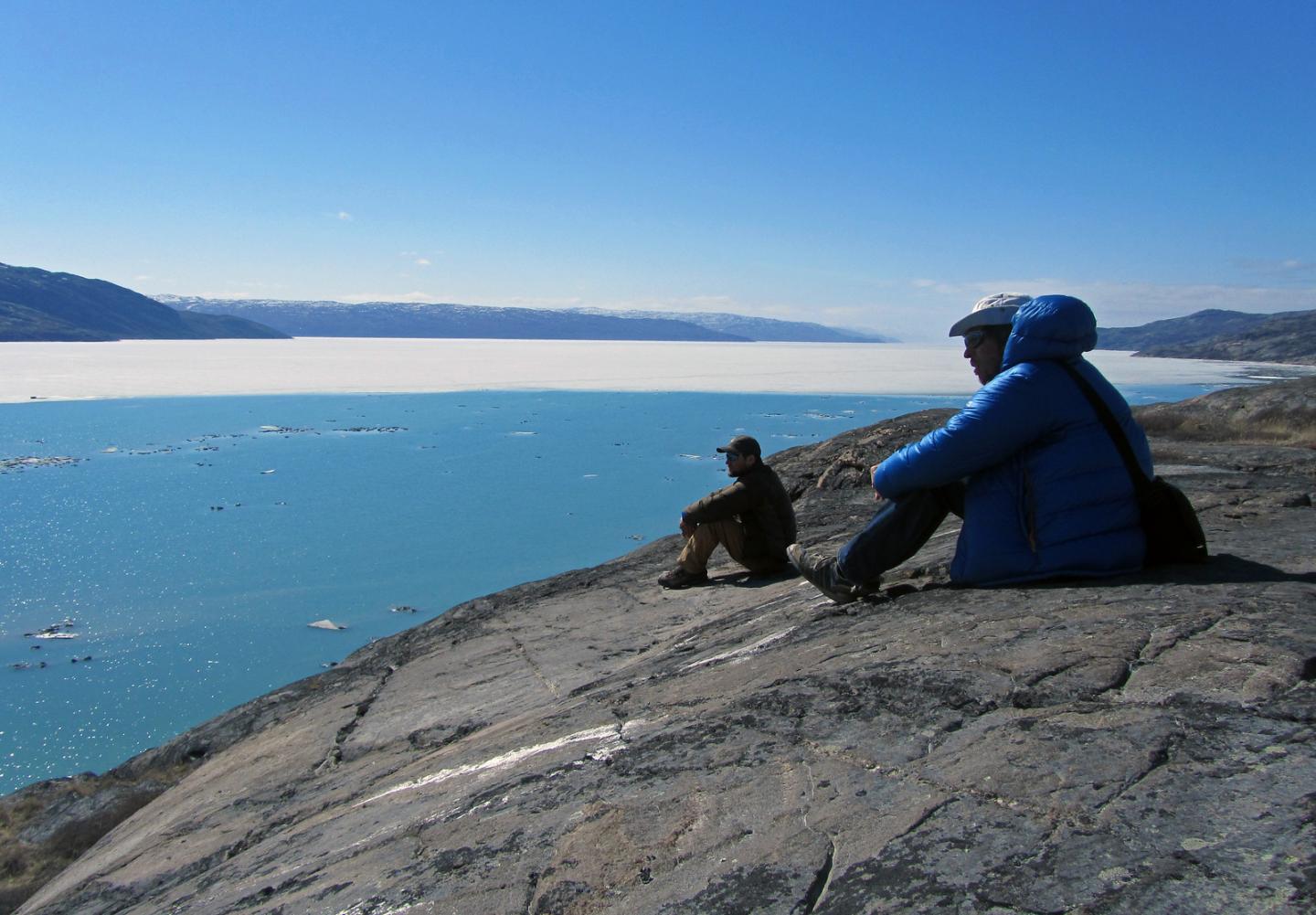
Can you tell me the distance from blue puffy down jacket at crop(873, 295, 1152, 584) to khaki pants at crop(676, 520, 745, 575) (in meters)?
2.39

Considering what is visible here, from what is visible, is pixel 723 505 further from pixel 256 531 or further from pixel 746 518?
pixel 256 531

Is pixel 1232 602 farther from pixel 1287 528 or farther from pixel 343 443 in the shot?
pixel 343 443

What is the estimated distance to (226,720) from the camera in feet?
20.6

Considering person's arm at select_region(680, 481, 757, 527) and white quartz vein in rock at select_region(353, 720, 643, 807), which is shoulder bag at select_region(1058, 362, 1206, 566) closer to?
white quartz vein in rock at select_region(353, 720, 643, 807)

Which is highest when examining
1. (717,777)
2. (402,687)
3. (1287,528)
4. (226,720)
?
(1287,528)

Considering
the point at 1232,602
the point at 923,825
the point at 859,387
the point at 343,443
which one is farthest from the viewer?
the point at 859,387

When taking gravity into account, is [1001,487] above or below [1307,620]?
above

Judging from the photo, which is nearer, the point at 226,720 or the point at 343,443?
the point at 226,720

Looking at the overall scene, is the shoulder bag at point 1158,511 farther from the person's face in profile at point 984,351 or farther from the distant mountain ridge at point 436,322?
the distant mountain ridge at point 436,322

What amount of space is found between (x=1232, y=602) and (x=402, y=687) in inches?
169

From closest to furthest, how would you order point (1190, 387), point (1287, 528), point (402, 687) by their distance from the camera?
point (1287, 528) → point (402, 687) → point (1190, 387)

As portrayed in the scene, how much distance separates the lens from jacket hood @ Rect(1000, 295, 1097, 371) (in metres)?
3.06

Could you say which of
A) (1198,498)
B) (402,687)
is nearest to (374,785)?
(402,687)

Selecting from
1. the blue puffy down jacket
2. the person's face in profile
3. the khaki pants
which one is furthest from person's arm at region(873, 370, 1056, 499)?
the khaki pants
